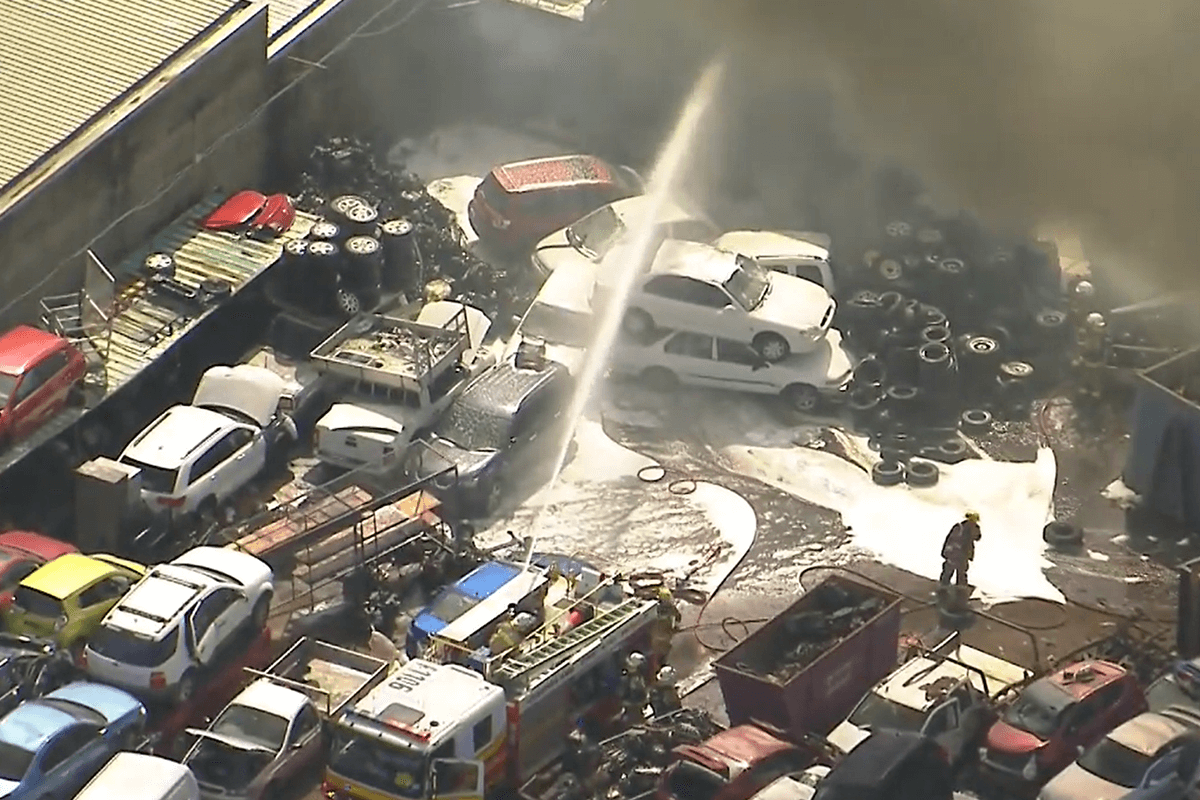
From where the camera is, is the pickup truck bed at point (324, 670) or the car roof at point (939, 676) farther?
the pickup truck bed at point (324, 670)

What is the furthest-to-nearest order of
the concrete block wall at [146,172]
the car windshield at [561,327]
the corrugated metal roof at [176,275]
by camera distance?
1. the car windshield at [561,327]
2. the concrete block wall at [146,172]
3. the corrugated metal roof at [176,275]

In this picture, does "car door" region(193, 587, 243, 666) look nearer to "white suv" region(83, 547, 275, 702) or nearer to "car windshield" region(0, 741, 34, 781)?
"white suv" region(83, 547, 275, 702)

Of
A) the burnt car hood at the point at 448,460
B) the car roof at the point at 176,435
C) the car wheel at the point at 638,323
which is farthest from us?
the car wheel at the point at 638,323

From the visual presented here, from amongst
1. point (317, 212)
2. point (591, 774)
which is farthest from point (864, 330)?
point (591, 774)

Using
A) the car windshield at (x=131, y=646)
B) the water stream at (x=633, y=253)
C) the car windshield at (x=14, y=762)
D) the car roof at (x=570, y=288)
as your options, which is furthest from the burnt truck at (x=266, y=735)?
the car roof at (x=570, y=288)

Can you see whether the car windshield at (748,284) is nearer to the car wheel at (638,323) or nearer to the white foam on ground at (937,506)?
the car wheel at (638,323)

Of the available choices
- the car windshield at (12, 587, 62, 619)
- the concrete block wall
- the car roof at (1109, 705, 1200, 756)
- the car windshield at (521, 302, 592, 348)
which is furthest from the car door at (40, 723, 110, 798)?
the car roof at (1109, 705, 1200, 756)
